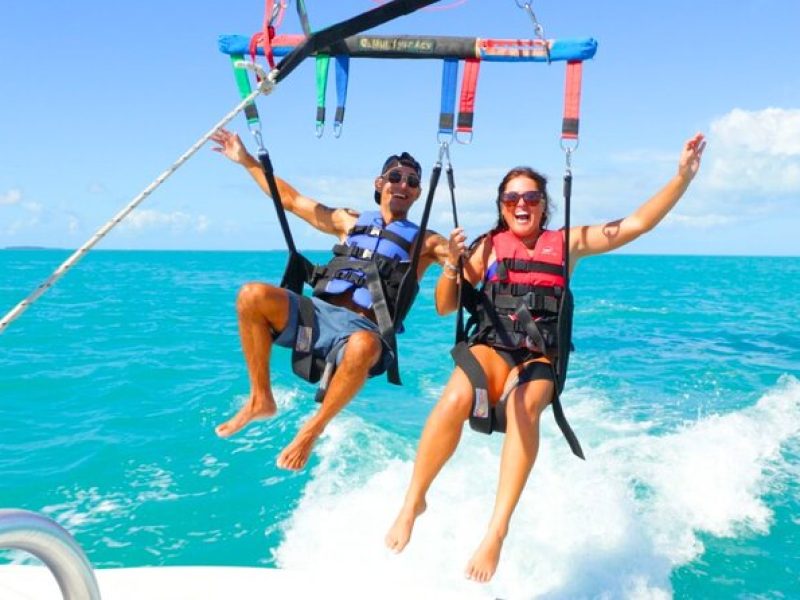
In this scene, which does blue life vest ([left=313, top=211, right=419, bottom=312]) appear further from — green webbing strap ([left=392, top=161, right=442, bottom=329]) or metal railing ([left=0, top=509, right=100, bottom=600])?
metal railing ([left=0, top=509, right=100, bottom=600])

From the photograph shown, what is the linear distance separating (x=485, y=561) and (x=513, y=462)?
46 centimetres

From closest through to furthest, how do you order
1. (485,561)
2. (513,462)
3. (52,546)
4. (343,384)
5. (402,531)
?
1. (52,546)
2. (485,561)
3. (402,531)
4. (513,462)
5. (343,384)

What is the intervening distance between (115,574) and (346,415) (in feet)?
24.6

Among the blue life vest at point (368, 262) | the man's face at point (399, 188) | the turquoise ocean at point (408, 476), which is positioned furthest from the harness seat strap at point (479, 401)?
the turquoise ocean at point (408, 476)

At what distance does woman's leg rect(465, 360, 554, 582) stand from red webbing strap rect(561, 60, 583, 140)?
1184 millimetres

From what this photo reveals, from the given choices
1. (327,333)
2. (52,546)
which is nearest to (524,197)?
(327,333)

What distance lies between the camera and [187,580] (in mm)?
3400

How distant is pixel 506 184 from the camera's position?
4.03m

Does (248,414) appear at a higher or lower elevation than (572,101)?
→ lower

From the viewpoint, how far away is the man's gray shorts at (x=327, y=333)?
3.79 meters

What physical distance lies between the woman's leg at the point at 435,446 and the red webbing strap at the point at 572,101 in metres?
1.25

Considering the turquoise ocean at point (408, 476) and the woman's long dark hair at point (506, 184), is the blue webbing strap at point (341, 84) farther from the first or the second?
the turquoise ocean at point (408, 476)

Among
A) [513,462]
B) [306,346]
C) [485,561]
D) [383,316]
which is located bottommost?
[485,561]

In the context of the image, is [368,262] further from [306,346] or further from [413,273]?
[306,346]
